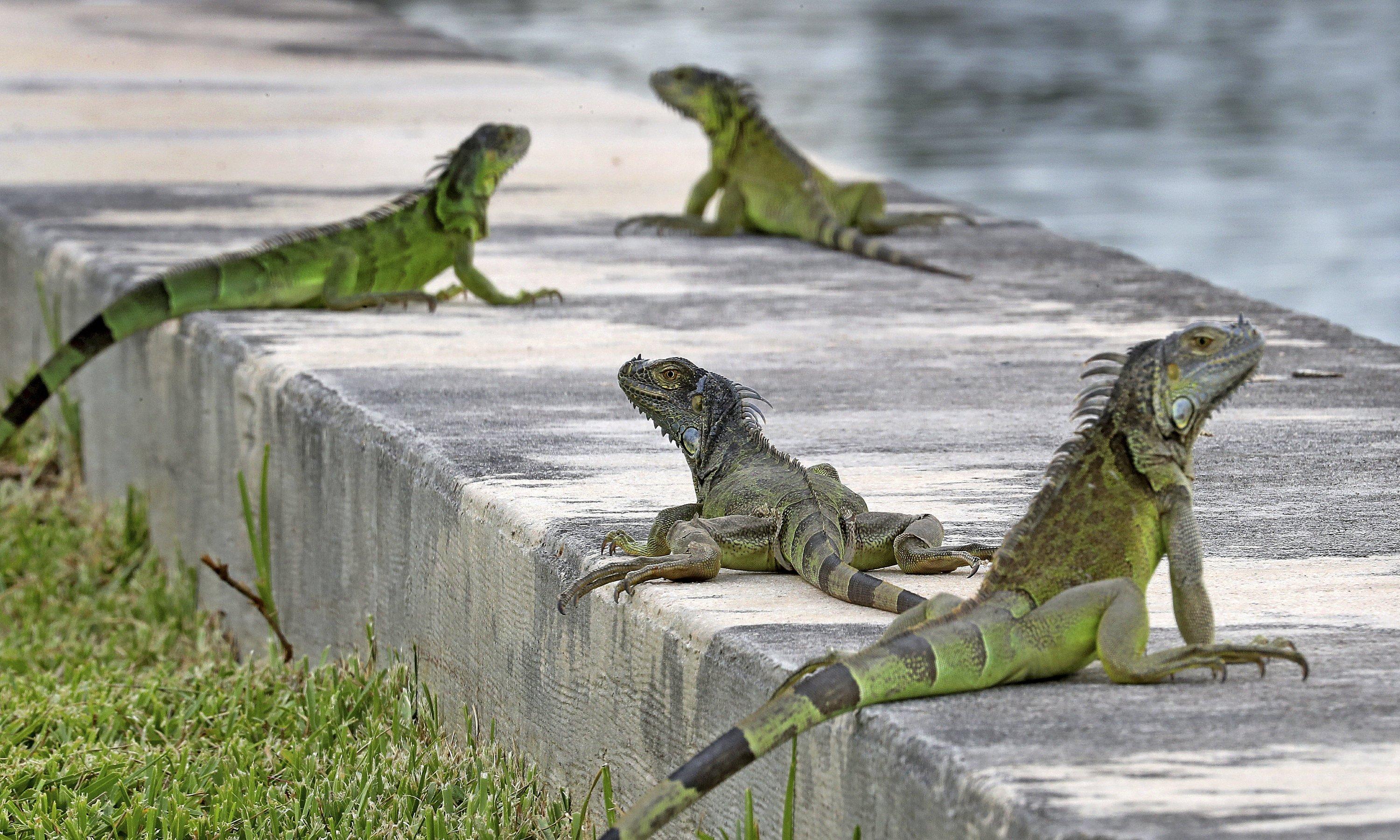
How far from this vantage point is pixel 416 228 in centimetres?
659

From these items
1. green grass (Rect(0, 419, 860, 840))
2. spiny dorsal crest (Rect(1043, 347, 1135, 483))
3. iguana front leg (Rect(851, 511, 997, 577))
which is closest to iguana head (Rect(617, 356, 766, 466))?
iguana front leg (Rect(851, 511, 997, 577))

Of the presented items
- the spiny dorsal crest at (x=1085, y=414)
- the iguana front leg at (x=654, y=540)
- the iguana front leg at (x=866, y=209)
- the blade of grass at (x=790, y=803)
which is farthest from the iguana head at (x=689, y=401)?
the iguana front leg at (x=866, y=209)

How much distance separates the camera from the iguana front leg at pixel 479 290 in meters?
6.39

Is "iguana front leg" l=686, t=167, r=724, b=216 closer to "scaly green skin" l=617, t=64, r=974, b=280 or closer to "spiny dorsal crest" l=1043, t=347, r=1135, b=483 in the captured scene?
"scaly green skin" l=617, t=64, r=974, b=280

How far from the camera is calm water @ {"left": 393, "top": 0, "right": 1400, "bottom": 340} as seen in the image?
14648mm

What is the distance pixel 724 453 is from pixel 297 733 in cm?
120

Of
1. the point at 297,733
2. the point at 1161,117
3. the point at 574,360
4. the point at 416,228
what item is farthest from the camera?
the point at 1161,117

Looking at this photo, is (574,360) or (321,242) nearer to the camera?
(574,360)

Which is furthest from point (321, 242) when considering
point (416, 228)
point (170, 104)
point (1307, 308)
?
point (1307, 308)

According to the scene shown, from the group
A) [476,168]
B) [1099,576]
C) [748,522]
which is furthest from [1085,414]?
[476,168]

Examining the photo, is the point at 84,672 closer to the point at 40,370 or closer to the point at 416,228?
the point at 40,370

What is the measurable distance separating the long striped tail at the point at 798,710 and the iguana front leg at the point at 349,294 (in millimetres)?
3604

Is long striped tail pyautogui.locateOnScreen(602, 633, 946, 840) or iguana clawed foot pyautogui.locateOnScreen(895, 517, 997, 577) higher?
iguana clawed foot pyautogui.locateOnScreen(895, 517, 997, 577)

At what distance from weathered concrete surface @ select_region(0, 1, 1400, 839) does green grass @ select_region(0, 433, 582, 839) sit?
11 cm
